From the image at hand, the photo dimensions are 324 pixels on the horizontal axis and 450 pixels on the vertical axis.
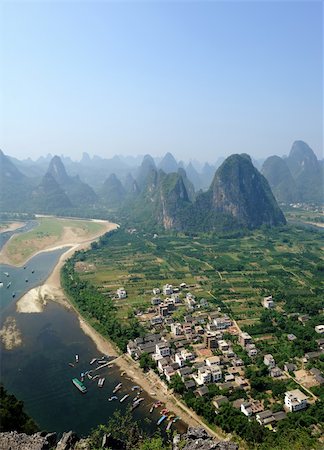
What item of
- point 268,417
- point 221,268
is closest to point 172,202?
point 221,268

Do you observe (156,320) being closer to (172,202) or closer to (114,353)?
(114,353)

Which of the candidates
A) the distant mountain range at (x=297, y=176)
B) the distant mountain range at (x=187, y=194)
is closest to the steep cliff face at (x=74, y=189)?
the distant mountain range at (x=187, y=194)

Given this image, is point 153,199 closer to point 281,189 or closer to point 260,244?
point 260,244

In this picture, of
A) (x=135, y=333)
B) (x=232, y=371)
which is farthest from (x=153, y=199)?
(x=232, y=371)

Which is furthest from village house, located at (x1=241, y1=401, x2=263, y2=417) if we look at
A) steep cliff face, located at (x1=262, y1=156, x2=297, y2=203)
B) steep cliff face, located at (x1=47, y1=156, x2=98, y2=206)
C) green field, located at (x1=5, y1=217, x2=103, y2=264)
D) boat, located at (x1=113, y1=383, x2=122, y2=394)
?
steep cliff face, located at (x1=262, y1=156, x2=297, y2=203)

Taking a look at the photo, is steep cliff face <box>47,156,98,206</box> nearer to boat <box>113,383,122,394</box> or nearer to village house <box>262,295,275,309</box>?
village house <box>262,295,275,309</box>

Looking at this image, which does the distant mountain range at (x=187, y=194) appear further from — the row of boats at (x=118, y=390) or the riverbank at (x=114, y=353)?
the row of boats at (x=118, y=390)
